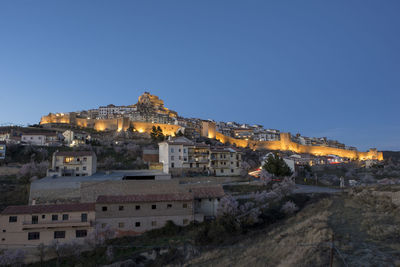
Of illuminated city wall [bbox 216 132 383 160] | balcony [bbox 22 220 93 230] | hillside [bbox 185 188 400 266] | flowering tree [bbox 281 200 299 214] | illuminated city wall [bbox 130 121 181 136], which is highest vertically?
illuminated city wall [bbox 130 121 181 136]

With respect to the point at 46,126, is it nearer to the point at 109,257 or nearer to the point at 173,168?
the point at 173,168

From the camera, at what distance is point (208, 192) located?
2847 cm

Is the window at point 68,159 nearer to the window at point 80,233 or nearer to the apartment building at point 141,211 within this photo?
the apartment building at point 141,211

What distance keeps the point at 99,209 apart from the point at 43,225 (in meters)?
4.55

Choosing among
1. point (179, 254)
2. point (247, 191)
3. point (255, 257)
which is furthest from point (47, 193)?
point (255, 257)

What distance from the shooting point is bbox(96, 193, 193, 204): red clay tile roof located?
25.9m

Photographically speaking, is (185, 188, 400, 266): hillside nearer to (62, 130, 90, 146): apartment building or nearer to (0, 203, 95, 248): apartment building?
(0, 203, 95, 248): apartment building

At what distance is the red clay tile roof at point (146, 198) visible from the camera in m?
25.9

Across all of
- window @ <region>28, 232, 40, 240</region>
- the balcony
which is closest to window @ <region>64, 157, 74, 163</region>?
the balcony

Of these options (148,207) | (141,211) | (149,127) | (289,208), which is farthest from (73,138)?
(289,208)

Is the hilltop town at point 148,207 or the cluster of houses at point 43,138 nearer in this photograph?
the hilltop town at point 148,207

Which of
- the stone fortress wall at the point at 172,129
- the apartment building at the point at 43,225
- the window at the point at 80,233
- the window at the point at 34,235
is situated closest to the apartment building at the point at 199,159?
the apartment building at the point at 43,225

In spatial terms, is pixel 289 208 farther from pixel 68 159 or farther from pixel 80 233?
pixel 68 159

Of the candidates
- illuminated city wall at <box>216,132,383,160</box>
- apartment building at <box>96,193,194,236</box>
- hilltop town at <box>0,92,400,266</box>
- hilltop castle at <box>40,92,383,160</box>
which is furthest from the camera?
illuminated city wall at <box>216,132,383,160</box>
